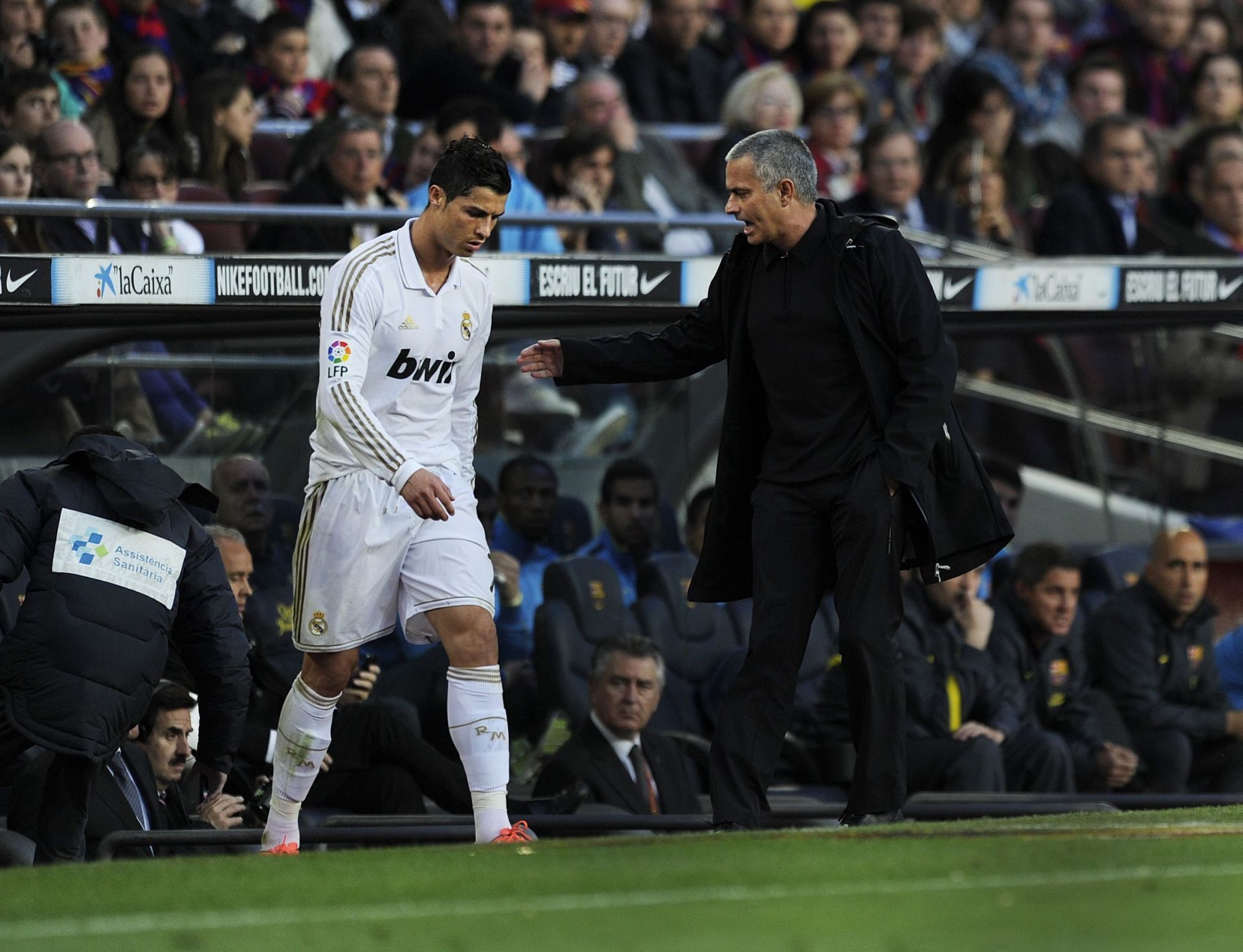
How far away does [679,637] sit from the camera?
883cm

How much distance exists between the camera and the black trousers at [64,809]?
644cm

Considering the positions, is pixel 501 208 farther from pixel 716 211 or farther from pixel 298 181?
pixel 716 211

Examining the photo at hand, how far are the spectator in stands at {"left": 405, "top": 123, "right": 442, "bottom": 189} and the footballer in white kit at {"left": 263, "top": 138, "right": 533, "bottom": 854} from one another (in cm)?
351

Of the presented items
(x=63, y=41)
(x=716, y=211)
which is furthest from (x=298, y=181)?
(x=716, y=211)

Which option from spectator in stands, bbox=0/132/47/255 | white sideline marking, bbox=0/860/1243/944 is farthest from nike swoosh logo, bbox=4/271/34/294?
white sideline marking, bbox=0/860/1243/944

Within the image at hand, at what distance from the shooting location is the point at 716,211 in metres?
11.0

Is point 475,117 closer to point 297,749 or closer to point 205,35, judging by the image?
point 205,35

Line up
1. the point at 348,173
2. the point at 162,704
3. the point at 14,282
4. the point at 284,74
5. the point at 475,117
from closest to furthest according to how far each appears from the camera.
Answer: the point at 14,282 → the point at 162,704 → the point at 348,173 → the point at 475,117 → the point at 284,74

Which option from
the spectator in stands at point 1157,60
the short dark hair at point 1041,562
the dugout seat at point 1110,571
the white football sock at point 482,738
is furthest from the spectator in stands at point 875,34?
the white football sock at point 482,738

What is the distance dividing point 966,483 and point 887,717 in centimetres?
78

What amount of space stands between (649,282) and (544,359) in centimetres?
181

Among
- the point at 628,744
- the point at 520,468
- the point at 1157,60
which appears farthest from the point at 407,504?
the point at 1157,60

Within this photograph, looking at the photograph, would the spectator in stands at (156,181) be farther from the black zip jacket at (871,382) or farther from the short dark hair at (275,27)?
the black zip jacket at (871,382)

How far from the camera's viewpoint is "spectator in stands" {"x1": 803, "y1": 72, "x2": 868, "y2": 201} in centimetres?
1139
